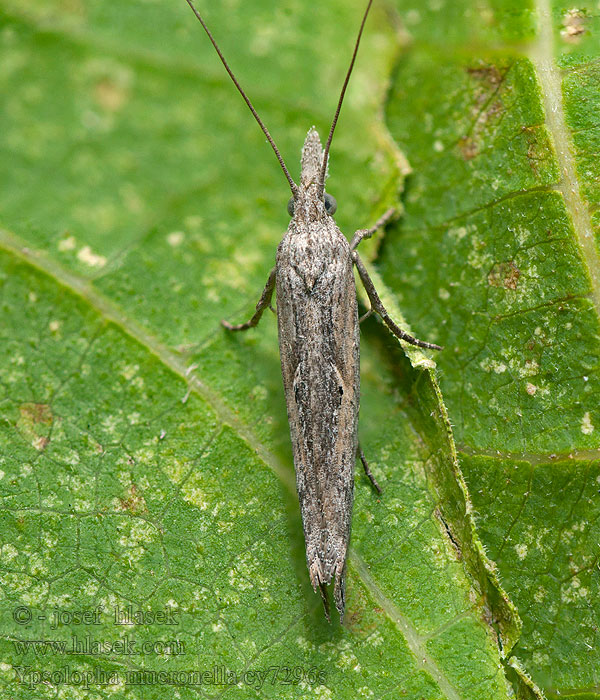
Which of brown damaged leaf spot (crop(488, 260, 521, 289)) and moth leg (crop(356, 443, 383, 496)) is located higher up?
brown damaged leaf spot (crop(488, 260, 521, 289))

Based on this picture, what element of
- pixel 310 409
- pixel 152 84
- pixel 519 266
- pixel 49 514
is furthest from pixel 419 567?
pixel 152 84

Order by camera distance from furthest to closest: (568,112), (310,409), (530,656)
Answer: (310,409), (568,112), (530,656)

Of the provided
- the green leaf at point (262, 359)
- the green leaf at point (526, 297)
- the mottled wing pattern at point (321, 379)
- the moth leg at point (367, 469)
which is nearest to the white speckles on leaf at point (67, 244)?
the green leaf at point (262, 359)

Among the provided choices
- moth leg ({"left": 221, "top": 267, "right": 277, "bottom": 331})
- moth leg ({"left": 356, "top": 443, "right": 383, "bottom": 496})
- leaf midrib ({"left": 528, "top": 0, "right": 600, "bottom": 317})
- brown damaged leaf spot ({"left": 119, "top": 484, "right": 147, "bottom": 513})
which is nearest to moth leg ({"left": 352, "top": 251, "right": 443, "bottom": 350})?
moth leg ({"left": 221, "top": 267, "right": 277, "bottom": 331})

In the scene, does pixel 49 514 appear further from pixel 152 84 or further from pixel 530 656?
pixel 152 84

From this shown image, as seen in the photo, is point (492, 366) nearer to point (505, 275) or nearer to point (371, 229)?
point (505, 275)

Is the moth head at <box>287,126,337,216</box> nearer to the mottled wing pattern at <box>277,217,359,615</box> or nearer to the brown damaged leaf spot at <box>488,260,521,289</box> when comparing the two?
the mottled wing pattern at <box>277,217,359,615</box>

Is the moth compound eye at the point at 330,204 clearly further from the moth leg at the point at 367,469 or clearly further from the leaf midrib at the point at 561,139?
the moth leg at the point at 367,469
